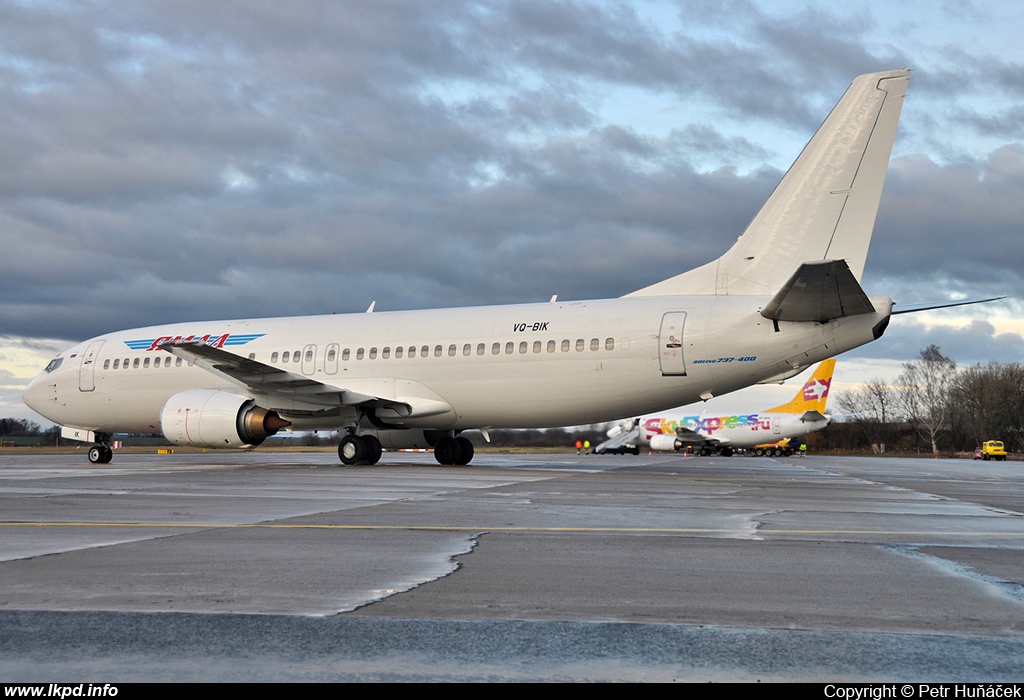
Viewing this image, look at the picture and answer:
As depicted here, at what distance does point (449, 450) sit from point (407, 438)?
1.34m

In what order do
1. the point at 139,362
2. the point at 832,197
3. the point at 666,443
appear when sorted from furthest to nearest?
the point at 666,443 < the point at 139,362 < the point at 832,197

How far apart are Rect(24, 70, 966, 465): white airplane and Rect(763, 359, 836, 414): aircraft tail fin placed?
34626mm

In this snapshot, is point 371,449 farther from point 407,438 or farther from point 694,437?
point 694,437

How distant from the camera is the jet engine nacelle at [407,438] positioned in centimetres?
2694

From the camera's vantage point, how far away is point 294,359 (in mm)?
26219

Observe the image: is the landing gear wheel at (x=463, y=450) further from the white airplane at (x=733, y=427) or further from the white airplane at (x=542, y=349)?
the white airplane at (x=733, y=427)

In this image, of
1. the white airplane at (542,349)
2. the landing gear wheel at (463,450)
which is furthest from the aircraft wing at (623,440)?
the white airplane at (542,349)

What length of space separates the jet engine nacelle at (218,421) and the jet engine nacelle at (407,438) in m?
3.51

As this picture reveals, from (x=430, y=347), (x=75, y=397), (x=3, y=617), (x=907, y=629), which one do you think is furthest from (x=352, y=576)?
(x=75, y=397)

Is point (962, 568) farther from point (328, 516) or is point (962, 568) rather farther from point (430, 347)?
point (430, 347)

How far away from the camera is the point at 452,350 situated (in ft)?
77.6

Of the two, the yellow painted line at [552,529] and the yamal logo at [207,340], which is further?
the yamal logo at [207,340]

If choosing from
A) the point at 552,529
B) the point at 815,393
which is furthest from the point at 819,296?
the point at 815,393

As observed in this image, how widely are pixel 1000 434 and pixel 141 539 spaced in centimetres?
9698
